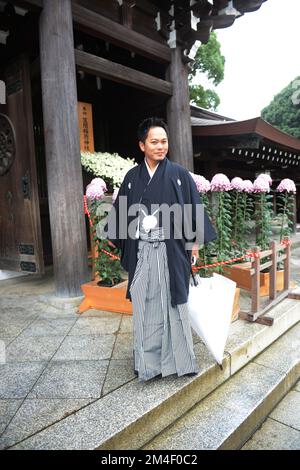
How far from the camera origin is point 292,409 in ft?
9.34

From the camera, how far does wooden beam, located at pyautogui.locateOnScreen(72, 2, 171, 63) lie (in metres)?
4.43

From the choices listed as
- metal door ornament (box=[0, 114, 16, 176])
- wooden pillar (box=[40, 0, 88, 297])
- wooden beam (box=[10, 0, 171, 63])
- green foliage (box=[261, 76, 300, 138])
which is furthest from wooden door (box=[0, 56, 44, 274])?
green foliage (box=[261, 76, 300, 138])

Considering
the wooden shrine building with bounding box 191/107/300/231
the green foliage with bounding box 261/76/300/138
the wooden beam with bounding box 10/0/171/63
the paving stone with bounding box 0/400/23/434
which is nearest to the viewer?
the paving stone with bounding box 0/400/23/434

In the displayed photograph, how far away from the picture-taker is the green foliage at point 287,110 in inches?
1095

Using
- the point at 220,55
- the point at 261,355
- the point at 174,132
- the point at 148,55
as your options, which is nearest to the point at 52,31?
the point at 148,55

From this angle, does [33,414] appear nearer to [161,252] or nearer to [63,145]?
[161,252]

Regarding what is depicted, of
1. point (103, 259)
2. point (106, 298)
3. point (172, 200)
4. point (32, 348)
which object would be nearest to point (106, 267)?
point (103, 259)

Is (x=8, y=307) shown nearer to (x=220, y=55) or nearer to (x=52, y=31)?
(x=52, y=31)

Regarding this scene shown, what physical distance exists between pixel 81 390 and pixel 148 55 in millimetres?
5231

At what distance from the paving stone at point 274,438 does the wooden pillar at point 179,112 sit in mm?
4670

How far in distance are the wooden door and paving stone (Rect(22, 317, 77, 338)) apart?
1.25m

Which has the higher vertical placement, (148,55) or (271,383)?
(148,55)

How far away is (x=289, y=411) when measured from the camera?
2818 millimetres

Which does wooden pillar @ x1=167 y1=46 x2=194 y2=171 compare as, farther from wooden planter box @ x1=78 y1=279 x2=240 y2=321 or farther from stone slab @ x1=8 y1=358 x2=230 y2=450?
stone slab @ x1=8 y1=358 x2=230 y2=450
